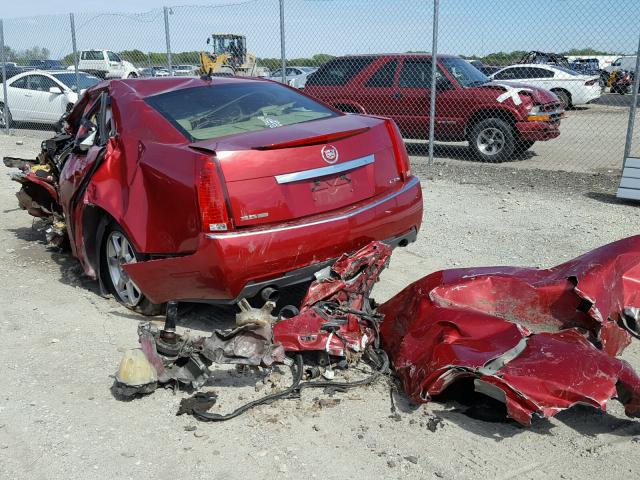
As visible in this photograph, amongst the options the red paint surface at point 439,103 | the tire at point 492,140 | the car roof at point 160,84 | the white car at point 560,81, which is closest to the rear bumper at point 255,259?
the car roof at point 160,84

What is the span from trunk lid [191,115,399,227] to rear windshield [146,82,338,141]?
0.27 m

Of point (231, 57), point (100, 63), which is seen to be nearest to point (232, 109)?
point (231, 57)

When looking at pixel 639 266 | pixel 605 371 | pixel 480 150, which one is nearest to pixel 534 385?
pixel 605 371

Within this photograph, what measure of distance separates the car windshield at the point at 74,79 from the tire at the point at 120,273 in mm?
12464

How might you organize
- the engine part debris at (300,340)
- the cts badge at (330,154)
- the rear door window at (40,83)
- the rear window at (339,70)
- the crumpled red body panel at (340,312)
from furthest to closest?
1. the rear door window at (40,83)
2. the rear window at (339,70)
3. the cts badge at (330,154)
4. the crumpled red body panel at (340,312)
5. the engine part debris at (300,340)

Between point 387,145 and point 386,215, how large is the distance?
1.70ft

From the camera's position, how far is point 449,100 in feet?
37.2

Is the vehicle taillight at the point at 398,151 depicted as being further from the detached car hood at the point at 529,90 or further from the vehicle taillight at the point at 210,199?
the detached car hood at the point at 529,90

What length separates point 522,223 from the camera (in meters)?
6.89

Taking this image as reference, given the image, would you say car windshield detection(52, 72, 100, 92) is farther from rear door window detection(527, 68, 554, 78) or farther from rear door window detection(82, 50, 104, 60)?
rear door window detection(527, 68, 554, 78)

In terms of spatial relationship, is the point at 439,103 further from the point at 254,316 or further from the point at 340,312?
the point at 254,316

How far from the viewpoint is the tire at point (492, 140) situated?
1102 cm

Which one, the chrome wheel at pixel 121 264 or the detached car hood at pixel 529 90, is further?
the detached car hood at pixel 529 90

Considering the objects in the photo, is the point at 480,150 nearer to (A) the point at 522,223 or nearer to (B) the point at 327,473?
(A) the point at 522,223
